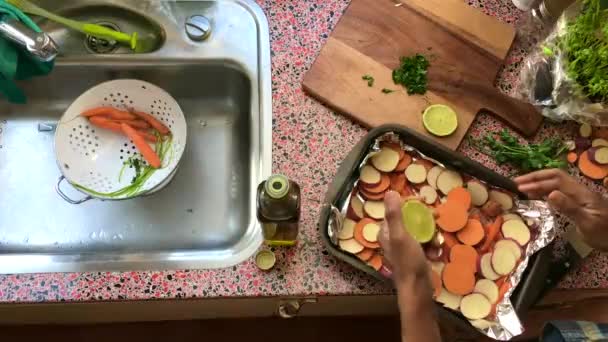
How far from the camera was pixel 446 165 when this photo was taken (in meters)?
1.02

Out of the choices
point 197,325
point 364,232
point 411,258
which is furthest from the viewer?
point 197,325

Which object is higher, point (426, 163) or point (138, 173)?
point (426, 163)

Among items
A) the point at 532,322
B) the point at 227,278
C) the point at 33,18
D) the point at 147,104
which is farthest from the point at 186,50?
the point at 532,322

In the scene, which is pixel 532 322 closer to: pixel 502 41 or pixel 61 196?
pixel 502 41

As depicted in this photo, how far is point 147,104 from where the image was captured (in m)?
1.12

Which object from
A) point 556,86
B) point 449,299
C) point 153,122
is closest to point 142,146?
point 153,122

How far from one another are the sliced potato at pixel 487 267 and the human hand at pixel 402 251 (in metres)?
0.14

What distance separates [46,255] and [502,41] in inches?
37.6

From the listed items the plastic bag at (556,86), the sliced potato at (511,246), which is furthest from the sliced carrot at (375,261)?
the plastic bag at (556,86)

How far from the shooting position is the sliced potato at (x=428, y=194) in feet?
3.31

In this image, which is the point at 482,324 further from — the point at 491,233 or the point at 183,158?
the point at 183,158

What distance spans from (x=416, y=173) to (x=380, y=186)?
71 mm

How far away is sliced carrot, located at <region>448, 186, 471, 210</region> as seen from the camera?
100 cm

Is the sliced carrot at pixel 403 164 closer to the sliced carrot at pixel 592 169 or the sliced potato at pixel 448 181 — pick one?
the sliced potato at pixel 448 181
